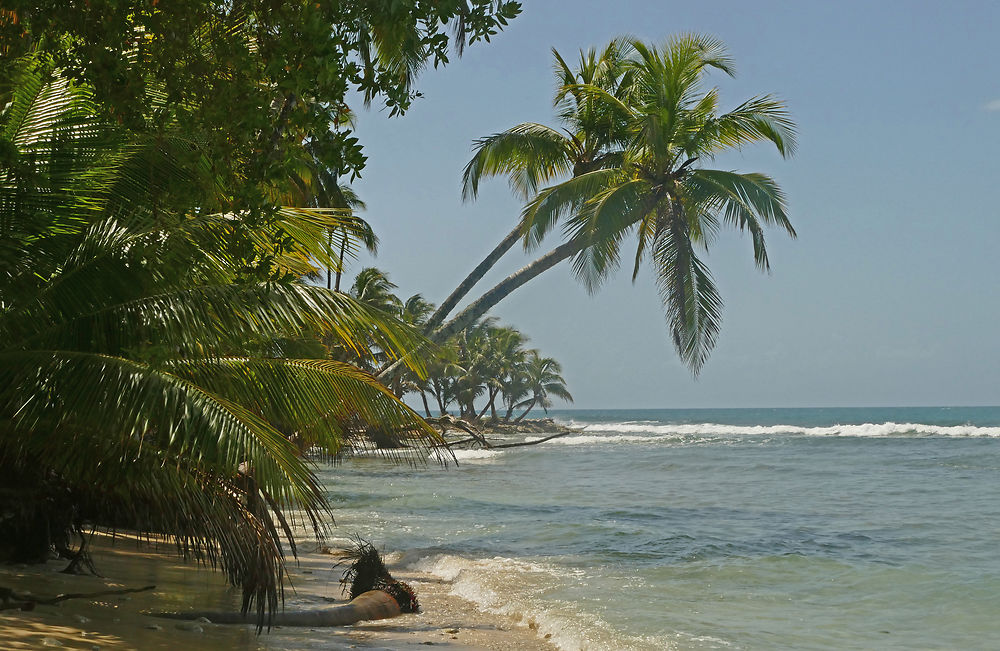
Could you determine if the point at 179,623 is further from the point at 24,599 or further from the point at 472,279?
the point at 472,279

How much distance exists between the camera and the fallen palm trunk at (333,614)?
586 centimetres

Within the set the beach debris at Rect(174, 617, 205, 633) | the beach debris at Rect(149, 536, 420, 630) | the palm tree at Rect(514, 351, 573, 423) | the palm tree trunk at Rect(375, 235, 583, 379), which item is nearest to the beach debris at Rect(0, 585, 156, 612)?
the beach debris at Rect(174, 617, 205, 633)

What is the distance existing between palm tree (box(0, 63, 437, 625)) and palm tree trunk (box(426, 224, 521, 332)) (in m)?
9.16

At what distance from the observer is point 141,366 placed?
185 inches

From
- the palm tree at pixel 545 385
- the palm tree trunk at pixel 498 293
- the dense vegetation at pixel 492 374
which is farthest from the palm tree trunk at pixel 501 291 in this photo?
the palm tree at pixel 545 385

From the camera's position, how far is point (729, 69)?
16969 mm

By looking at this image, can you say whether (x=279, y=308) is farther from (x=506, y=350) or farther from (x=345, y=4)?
(x=506, y=350)

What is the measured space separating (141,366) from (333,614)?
2.93 meters

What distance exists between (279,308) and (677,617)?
5057mm

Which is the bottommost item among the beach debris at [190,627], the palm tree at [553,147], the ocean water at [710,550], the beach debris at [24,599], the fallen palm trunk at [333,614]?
the ocean water at [710,550]

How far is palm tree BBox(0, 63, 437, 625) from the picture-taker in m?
4.61

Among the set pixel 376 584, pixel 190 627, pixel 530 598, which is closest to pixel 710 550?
pixel 530 598

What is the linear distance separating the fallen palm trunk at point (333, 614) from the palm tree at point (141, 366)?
0.96 ft

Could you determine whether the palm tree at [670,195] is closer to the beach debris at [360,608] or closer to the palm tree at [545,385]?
the beach debris at [360,608]
